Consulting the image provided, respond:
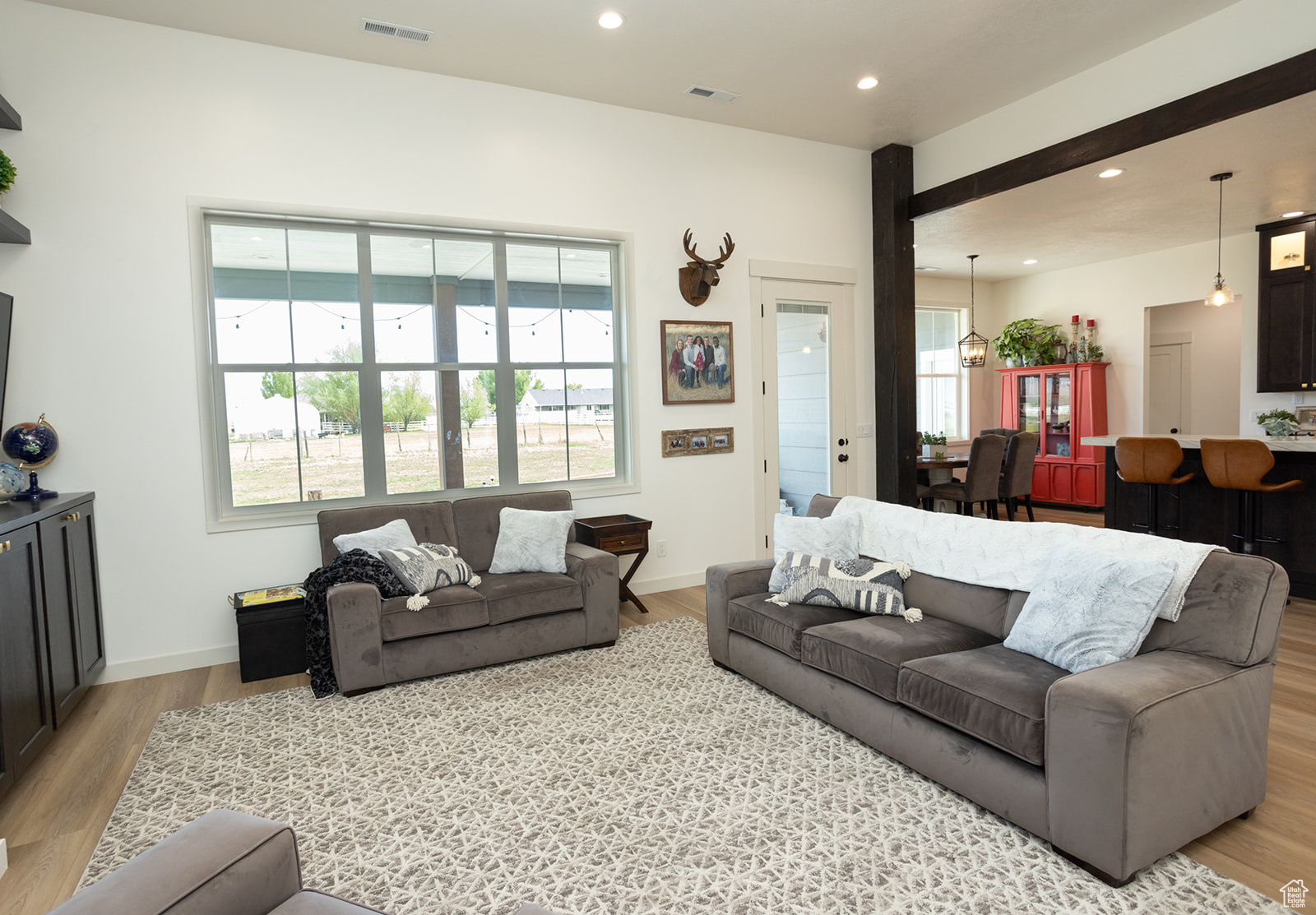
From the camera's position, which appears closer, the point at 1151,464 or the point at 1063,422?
the point at 1151,464

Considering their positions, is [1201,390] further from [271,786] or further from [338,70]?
[271,786]

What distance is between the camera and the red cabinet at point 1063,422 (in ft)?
27.6

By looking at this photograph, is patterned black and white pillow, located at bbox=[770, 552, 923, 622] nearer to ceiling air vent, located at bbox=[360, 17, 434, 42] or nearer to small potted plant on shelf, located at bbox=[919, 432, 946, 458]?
ceiling air vent, located at bbox=[360, 17, 434, 42]

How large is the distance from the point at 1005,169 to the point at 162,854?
18.4ft

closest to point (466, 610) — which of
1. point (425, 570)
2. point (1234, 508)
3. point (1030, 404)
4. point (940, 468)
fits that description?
point (425, 570)

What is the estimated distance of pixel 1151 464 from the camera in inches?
202

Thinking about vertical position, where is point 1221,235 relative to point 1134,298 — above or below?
above

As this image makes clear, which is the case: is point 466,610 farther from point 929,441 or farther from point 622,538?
point 929,441

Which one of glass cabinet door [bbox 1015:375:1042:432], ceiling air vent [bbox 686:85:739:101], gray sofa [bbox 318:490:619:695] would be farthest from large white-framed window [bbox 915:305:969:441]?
gray sofa [bbox 318:490:619:695]

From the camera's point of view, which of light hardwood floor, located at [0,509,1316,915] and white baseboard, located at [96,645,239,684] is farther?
white baseboard, located at [96,645,239,684]

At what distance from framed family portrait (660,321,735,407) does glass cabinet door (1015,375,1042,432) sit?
551 cm

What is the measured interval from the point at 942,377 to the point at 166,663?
8.96 m

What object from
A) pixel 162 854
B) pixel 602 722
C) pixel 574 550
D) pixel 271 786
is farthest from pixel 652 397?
pixel 162 854

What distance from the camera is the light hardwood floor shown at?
2.02 m
